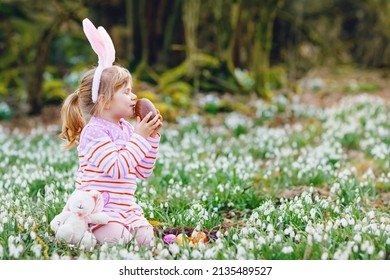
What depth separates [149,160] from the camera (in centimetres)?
374

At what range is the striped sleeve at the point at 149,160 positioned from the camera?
3.65m

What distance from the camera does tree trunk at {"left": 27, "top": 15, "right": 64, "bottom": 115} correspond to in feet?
29.0

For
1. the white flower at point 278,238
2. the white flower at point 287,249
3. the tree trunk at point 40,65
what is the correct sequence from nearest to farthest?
1. the white flower at point 287,249
2. the white flower at point 278,238
3. the tree trunk at point 40,65

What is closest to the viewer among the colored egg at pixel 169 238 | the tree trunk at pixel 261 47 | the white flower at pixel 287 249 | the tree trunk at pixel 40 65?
the white flower at pixel 287 249

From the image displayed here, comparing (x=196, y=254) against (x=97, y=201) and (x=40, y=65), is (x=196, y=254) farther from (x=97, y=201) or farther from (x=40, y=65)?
(x=40, y=65)

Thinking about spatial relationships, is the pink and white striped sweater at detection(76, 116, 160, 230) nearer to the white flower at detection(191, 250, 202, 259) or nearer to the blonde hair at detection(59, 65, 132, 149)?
the blonde hair at detection(59, 65, 132, 149)

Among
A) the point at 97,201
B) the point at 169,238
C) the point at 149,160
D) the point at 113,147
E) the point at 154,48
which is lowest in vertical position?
the point at 169,238

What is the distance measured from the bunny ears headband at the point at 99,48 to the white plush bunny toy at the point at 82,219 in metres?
0.57

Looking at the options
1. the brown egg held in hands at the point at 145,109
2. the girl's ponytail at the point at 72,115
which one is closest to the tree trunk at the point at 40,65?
the girl's ponytail at the point at 72,115

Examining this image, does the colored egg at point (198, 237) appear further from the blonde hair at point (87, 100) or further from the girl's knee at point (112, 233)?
the blonde hair at point (87, 100)

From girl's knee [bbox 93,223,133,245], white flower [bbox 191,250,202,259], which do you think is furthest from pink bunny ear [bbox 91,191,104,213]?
white flower [bbox 191,250,202,259]

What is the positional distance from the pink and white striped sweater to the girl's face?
87 millimetres

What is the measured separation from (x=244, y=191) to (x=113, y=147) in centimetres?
148

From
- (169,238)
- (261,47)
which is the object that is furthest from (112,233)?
(261,47)
